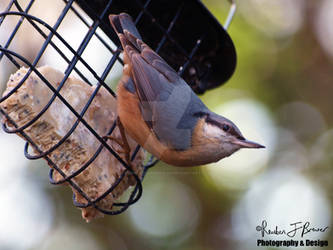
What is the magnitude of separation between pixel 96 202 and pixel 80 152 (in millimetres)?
319

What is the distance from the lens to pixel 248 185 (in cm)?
438

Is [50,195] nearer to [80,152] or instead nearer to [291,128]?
[80,152]

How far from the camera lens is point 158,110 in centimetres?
314

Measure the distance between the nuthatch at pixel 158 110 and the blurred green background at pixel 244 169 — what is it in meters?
1.02

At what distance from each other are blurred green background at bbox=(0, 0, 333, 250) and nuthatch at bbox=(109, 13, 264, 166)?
1.02 m

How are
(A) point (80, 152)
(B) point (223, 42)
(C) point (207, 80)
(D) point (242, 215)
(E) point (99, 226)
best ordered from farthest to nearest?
(E) point (99, 226) < (D) point (242, 215) < (C) point (207, 80) < (B) point (223, 42) < (A) point (80, 152)

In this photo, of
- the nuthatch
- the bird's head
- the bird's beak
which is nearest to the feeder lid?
the nuthatch

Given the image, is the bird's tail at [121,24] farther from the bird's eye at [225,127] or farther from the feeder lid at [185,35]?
the bird's eye at [225,127]

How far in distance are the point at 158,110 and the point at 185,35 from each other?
82cm

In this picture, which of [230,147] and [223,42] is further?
[223,42]

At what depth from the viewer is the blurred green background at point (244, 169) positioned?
437 centimetres

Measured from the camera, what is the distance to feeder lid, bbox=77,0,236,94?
3461 mm

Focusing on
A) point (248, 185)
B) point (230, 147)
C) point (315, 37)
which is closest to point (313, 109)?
point (315, 37)

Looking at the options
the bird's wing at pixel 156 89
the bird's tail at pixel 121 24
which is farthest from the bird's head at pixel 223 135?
the bird's tail at pixel 121 24
